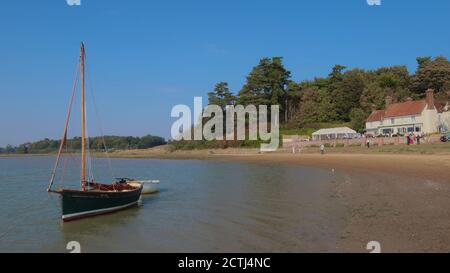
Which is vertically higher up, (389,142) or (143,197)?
(389,142)

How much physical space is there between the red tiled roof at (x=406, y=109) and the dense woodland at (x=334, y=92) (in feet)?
23.0

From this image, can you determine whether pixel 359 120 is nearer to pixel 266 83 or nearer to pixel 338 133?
pixel 338 133

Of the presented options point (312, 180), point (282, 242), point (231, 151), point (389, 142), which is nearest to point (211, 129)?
point (231, 151)

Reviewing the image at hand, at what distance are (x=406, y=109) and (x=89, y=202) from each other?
202 ft

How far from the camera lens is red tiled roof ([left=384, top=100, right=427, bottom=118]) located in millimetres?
64562

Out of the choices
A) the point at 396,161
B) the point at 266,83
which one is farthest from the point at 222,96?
the point at 396,161

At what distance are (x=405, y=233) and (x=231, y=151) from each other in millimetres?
70344

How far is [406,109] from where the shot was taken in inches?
2643

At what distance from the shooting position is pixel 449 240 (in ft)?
36.0

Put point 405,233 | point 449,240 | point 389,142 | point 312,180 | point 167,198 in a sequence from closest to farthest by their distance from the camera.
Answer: point 449,240 → point 405,233 → point 167,198 → point 312,180 → point 389,142

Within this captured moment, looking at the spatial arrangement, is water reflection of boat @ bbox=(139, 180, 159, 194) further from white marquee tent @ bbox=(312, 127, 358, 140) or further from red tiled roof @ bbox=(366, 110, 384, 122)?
red tiled roof @ bbox=(366, 110, 384, 122)

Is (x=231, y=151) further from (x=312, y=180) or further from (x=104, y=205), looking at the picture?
(x=104, y=205)
